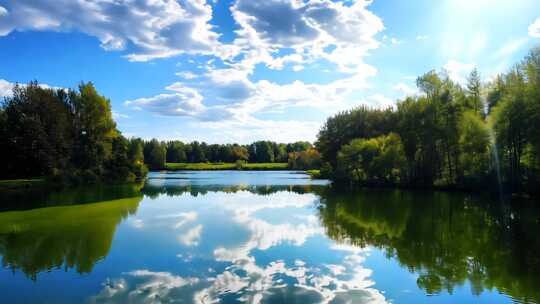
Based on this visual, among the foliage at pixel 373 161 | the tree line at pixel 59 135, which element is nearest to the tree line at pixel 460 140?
the foliage at pixel 373 161

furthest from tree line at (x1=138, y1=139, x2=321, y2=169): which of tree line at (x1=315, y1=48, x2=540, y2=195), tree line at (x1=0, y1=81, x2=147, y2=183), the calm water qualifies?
the calm water

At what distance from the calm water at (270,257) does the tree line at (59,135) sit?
28836 millimetres

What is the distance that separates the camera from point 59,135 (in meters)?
49.0

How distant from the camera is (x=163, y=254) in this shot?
12.5 metres

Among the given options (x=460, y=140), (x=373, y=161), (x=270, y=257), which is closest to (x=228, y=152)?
(x=373, y=161)

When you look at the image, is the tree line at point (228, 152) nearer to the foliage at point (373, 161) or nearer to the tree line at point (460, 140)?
the foliage at point (373, 161)

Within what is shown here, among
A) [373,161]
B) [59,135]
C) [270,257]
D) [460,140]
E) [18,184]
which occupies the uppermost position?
[59,135]

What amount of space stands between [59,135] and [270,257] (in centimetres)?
4637

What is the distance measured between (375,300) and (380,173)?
127 ft

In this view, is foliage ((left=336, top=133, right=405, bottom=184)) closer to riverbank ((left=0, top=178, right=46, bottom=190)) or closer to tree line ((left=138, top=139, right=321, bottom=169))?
riverbank ((left=0, top=178, right=46, bottom=190))

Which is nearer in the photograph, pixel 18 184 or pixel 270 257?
pixel 270 257

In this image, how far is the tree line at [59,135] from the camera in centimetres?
4678

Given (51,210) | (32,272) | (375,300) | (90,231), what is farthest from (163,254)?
(51,210)

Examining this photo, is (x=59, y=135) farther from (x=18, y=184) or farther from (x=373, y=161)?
(x=373, y=161)
